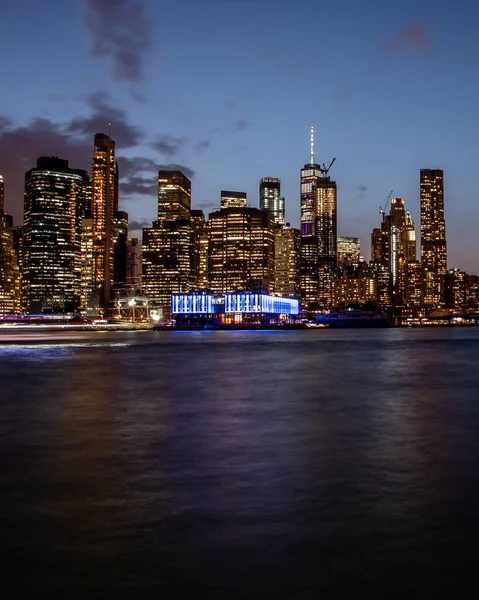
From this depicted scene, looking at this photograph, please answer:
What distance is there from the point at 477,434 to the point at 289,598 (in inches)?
657

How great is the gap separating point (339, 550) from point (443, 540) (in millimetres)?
1928

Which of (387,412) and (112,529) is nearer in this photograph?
(112,529)

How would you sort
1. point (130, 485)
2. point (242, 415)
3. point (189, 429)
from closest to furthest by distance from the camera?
point (130, 485) < point (189, 429) < point (242, 415)

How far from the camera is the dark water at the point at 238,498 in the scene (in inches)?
391

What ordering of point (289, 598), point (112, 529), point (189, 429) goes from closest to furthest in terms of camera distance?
point (289, 598)
point (112, 529)
point (189, 429)

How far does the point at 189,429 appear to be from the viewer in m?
25.6

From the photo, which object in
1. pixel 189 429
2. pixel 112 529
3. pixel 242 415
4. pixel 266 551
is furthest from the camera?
pixel 242 415

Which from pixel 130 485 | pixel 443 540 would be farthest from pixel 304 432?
pixel 443 540

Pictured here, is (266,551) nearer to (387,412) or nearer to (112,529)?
(112,529)

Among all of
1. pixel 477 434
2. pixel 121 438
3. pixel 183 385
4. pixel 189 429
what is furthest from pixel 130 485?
A: pixel 183 385

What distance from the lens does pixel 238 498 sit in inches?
576

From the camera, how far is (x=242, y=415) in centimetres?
2995

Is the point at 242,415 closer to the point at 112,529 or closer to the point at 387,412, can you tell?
the point at 387,412

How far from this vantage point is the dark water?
9.93 metres
